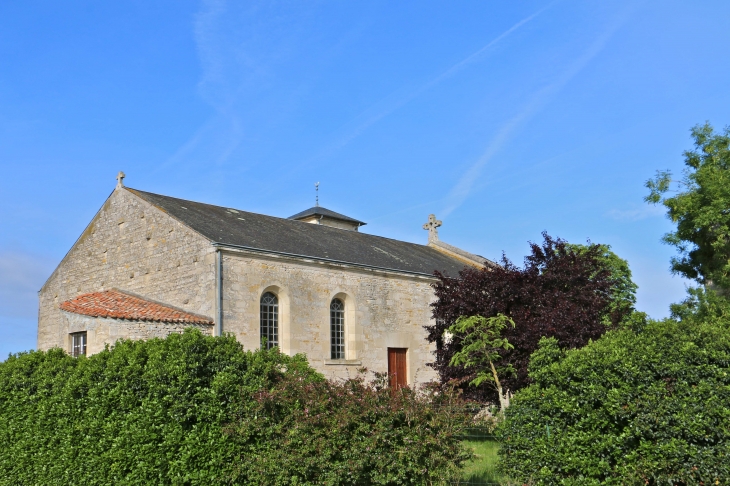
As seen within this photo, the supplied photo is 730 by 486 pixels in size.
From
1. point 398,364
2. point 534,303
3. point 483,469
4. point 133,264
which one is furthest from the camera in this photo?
point 398,364

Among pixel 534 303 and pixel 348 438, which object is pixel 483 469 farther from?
pixel 534 303

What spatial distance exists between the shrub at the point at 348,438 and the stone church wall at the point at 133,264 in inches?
382

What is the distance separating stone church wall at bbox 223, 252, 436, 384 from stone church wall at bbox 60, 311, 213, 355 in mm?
1905

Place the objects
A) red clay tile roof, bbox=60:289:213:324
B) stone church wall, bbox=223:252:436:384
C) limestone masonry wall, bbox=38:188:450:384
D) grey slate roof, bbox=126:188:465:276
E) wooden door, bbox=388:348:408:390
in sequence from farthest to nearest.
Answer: wooden door, bbox=388:348:408:390 → grey slate roof, bbox=126:188:465:276 → stone church wall, bbox=223:252:436:384 → limestone masonry wall, bbox=38:188:450:384 → red clay tile roof, bbox=60:289:213:324

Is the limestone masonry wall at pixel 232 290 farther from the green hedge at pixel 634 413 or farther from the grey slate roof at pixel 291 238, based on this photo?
the green hedge at pixel 634 413

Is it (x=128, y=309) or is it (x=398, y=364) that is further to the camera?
(x=398, y=364)

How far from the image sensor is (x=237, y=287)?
19859 millimetres

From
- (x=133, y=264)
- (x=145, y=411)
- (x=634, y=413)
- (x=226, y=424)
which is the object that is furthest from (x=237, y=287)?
(x=634, y=413)

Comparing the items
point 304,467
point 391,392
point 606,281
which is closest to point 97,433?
point 304,467

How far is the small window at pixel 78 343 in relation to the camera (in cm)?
1865

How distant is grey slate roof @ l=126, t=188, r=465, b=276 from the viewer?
21516 millimetres

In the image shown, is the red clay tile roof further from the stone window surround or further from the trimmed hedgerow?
the trimmed hedgerow

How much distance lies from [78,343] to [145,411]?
30.9 feet

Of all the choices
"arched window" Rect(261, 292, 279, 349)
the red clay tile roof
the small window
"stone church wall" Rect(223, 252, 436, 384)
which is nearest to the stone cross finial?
"stone church wall" Rect(223, 252, 436, 384)
